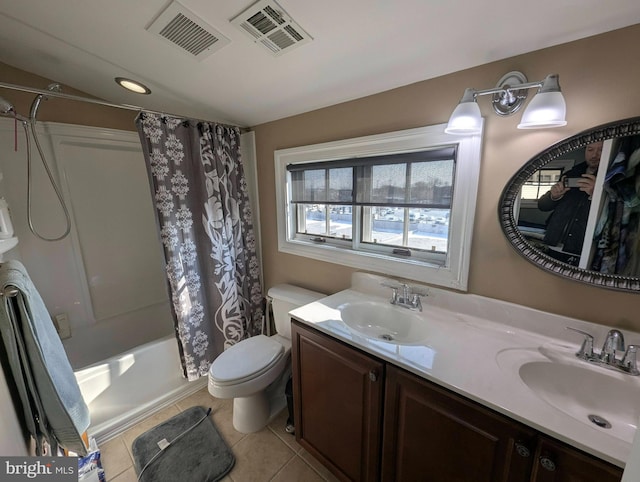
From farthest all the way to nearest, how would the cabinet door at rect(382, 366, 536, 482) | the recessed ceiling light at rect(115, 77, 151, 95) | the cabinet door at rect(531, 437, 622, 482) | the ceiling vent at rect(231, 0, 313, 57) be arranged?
1. the recessed ceiling light at rect(115, 77, 151, 95)
2. the ceiling vent at rect(231, 0, 313, 57)
3. the cabinet door at rect(382, 366, 536, 482)
4. the cabinet door at rect(531, 437, 622, 482)

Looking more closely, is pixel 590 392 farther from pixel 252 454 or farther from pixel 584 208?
pixel 252 454

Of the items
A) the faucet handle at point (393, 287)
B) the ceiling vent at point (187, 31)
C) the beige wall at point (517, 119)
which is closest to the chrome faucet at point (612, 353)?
the beige wall at point (517, 119)

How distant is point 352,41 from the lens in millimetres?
1079

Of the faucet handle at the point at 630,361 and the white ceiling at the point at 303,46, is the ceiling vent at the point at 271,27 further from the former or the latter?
the faucet handle at the point at 630,361

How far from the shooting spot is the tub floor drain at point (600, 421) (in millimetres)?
812

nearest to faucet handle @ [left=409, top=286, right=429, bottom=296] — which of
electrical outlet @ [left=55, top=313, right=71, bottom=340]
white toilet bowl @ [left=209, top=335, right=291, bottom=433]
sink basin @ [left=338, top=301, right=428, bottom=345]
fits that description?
sink basin @ [left=338, top=301, right=428, bottom=345]

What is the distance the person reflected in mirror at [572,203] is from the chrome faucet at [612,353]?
300mm

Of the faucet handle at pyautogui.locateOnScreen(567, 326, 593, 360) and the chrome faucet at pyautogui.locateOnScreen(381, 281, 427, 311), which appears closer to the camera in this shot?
the faucet handle at pyautogui.locateOnScreen(567, 326, 593, 360)

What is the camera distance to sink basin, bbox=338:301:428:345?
52.1 inches

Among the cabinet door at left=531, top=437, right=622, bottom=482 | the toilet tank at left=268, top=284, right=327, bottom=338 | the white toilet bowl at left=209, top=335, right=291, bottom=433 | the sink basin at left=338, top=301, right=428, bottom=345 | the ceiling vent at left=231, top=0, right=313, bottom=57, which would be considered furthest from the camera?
the toilet tank at left=268, top=284, right=327, bottom=338

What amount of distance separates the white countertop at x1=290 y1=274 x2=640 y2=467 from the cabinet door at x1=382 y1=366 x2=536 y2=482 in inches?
1.7

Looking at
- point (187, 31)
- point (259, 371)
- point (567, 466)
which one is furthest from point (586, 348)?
point (187, 31)

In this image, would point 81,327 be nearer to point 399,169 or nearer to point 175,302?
point 175,302

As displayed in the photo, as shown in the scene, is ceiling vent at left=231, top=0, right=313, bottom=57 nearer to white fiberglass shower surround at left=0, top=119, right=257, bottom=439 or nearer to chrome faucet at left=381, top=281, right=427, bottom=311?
white fiberglass shower surround at left=0, top=119, right=257, bottom=439
